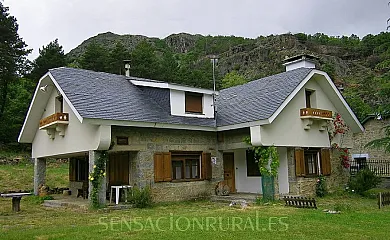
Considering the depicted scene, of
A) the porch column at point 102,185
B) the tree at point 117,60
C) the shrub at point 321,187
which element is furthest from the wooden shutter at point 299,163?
the tree at point 117,60

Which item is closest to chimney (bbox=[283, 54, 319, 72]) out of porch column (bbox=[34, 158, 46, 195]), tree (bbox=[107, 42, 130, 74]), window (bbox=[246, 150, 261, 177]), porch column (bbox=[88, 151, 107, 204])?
window (bbox=[246, 150, 261, 177])

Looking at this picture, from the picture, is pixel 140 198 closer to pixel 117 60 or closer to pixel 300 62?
pixel 300 62

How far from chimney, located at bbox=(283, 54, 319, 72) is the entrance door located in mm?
9634

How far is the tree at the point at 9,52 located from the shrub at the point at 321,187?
24.7 metres

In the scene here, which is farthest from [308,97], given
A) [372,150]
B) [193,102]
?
[372,150]

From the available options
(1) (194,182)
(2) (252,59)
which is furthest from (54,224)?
(2) (252,59)

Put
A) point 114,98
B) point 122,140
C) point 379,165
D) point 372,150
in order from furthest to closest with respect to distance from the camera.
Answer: point 372,150 → point 379,165 → point 114,98 → point 122,140

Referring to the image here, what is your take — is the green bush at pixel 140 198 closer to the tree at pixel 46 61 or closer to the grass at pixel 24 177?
the grass at pixel 24 177

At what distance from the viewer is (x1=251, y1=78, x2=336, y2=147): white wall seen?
1479 centimetres

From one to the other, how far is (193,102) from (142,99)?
2.20 metres

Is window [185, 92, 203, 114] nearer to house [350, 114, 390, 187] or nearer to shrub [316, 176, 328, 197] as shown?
shrub [316, 176, 328, 197]

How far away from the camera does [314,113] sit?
16.1 meters

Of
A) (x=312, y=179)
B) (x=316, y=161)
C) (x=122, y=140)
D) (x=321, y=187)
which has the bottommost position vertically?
(x=321, y=187)

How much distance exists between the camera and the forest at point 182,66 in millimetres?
30422
